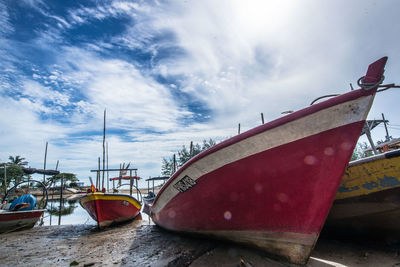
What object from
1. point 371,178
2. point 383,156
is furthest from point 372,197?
point 383,156

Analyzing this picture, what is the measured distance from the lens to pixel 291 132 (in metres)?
2.57

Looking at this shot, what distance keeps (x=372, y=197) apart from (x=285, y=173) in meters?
2.26

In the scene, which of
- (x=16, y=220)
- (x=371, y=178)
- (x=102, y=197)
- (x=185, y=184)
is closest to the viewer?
(x=371, y=178)

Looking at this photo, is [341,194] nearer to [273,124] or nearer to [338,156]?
[338,156]

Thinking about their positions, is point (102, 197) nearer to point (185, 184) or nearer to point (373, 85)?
point (185, 184)

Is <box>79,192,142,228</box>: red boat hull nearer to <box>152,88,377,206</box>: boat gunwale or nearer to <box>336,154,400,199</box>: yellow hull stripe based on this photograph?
<box>152,88,377,206</box>: boat gunwale

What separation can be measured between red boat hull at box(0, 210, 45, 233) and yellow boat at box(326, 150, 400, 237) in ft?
32.8

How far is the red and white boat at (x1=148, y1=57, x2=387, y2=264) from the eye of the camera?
239 cm

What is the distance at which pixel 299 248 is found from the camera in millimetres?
2748

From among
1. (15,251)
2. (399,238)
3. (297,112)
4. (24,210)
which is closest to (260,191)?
(297,112)

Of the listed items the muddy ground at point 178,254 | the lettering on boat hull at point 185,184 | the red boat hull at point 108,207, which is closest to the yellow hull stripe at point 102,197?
the red boat hull at point 108,207

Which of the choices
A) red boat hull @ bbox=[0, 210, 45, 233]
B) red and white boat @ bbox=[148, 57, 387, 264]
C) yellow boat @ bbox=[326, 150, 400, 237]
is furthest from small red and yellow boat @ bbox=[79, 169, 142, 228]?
yellow boat @ bbox=[326, 150, 400, 237]

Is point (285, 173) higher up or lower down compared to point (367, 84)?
lower down

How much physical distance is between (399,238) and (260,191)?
3189 millimetres
